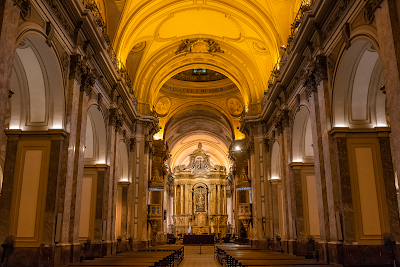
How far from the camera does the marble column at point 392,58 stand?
544cm

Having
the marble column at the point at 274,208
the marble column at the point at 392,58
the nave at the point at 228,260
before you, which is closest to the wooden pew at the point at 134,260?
the nave at the point at 228,260

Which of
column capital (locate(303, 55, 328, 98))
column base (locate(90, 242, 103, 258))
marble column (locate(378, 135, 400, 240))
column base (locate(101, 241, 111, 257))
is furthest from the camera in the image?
column base (locate(101, 241, 111, 257))

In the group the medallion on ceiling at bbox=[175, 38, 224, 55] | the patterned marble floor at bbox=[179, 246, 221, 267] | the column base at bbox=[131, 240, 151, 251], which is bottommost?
the patterned marble floor at bbox=[179, 246, 221, 267]

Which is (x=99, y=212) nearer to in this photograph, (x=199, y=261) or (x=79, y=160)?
(x=79, y=160)

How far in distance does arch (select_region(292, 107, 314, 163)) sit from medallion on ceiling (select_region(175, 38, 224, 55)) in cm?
725

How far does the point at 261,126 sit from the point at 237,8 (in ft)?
18.1

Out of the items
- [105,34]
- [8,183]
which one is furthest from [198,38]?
[8,183]

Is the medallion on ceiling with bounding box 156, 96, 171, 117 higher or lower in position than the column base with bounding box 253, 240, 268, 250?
higher

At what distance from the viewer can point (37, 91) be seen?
8141mm

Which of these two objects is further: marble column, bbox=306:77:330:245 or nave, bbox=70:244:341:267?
marble column, bbox=306:77:330:245

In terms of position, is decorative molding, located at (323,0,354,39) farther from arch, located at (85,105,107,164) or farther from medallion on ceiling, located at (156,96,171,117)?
medallion on ceiling, located at (156,96,171,117)

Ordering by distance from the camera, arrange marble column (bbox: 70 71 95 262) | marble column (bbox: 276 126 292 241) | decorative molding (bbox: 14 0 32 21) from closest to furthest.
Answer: decorative molding (bbox: 14 0 32 21), marble column (bbox: 70 71 95 262), marble column (bbox: 276 126 292 241)

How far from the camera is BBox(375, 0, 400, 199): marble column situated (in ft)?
17.9

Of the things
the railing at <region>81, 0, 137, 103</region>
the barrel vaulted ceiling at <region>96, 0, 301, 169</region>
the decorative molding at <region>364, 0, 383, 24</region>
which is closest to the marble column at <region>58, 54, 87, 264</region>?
the railing at <region>81, 0, 137, 103</region>
